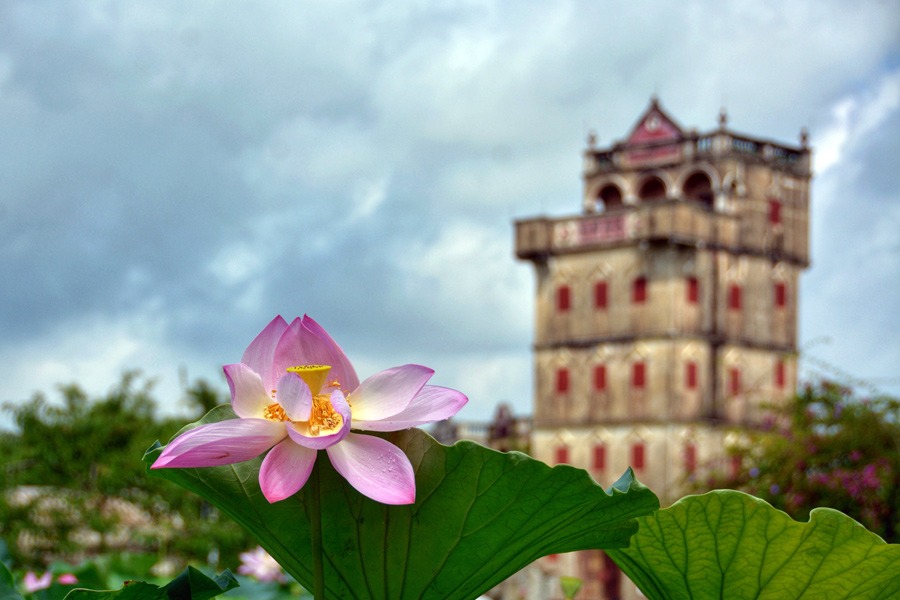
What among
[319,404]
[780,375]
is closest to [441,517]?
[319,404]

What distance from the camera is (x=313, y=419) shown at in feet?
2.91

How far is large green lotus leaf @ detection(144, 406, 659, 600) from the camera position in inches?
36.8

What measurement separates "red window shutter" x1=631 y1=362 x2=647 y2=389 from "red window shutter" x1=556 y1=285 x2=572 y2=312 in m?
1.83

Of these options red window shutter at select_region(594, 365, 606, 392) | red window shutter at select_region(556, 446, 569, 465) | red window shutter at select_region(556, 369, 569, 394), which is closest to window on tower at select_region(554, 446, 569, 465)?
red window shutter at select_region(556, 446, 569, 465)

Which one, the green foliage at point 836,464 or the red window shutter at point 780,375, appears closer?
the green foliage at point 836,464

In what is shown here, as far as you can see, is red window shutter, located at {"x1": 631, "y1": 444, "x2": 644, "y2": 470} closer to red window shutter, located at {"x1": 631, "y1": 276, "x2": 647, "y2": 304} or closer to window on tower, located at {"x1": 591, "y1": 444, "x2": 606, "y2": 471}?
window on tower, located at {"x1": 591, "y1": 444, "x2": 606, "y2": 471}

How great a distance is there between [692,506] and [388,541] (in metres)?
0.25

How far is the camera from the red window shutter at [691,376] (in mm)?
23609

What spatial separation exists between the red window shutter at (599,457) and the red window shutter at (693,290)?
3.28m

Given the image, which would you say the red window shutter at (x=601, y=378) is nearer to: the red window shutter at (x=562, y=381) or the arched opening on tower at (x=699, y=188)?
the red window shutter at (x=562, y=381)

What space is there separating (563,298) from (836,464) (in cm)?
1550

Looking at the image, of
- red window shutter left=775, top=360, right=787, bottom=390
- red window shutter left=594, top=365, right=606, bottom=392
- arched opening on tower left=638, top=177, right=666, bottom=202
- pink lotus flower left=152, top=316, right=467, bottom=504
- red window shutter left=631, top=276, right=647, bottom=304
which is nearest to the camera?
pink lotus flower left=152, top=316, right=467, bottom=504

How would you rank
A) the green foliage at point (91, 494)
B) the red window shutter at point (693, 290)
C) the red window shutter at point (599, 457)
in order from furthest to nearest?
the red window shutter at point (599, 457)
the red window shutter at point (693, 290)
the green foliage at point (91, 494)

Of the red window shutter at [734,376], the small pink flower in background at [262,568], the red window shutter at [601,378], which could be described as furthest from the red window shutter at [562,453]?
the small pink flower in background at [262,568]
